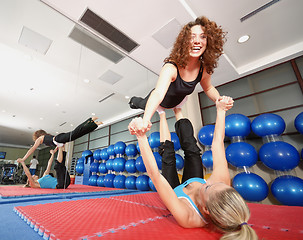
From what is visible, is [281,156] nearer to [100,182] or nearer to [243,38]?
[243,38]

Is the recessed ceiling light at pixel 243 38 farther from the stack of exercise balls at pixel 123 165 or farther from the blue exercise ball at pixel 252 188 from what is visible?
the blue exercise ball at pixel 252 188

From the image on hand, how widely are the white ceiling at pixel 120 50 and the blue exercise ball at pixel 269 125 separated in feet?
4.53

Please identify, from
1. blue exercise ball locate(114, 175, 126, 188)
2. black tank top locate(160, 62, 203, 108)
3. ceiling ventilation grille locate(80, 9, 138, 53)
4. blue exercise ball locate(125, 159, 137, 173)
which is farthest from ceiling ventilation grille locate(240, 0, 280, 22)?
blue exercise ball locate(114, 175, 126, 188)

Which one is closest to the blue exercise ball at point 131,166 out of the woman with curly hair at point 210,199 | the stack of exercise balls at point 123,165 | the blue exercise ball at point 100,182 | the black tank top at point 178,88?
the stack of exercise balls at point 123,165

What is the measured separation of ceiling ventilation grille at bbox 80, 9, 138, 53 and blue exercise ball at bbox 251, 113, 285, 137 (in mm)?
2645

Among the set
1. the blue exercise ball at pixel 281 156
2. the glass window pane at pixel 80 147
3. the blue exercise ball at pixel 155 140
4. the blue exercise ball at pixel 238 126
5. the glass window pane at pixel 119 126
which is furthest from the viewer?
the glass window pane at pixel 80 147

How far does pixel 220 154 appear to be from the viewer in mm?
1084

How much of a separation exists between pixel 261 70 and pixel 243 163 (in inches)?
88.6

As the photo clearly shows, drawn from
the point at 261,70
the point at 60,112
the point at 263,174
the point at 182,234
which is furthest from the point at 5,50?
the point at 263,174

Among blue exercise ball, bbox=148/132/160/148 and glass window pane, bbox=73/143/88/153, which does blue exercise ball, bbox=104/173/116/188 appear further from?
glass window pane, bbox=73/143/88/153

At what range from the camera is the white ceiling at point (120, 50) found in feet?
7.26

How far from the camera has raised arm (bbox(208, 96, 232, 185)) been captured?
989mm

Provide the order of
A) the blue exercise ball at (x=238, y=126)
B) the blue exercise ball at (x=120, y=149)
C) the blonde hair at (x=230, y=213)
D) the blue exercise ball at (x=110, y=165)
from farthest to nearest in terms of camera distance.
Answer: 1. the blue exercise ball at (x=110, y=165)
2. the blue exercise ball at (x=120, y=149)
3. the blue exercise ball at (x=238, y=126)
4. the blonde hair at (x=230, y=213)

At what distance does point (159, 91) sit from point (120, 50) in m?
2.36
